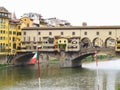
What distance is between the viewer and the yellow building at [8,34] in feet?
252

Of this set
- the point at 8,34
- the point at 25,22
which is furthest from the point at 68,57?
the point at 25,22

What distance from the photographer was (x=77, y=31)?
7769 centimetres

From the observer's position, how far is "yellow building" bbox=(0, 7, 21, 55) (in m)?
76.9

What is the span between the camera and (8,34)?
78750mm

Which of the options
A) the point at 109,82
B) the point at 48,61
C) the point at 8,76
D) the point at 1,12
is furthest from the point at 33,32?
the point at 109,82

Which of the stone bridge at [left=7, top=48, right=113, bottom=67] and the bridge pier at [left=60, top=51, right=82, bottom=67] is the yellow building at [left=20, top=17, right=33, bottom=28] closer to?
the stone bridge at [left=7, top=48, right=113, bottom=67]

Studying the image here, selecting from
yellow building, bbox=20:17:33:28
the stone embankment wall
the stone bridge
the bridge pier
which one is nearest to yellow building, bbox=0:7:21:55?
the stone embankment wall

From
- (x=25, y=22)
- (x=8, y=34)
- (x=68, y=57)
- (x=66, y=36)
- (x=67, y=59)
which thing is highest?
(x=25, y=22)

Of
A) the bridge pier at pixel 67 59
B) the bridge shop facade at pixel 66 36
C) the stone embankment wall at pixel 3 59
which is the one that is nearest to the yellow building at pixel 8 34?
the stone embankment wall at pixel 3 59

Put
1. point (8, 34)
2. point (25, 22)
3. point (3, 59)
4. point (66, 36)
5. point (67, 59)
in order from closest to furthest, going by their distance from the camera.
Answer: point (67, 59) → point (3, 59) → point (66, 36) → point (8, 34) → point (25, 22)

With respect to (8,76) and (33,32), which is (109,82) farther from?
(33,32)

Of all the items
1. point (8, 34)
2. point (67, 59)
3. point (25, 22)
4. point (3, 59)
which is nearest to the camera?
point (67, 59)

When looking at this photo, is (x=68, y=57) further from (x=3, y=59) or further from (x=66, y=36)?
(x=3, y=59)

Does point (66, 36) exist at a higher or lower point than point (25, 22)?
lower
